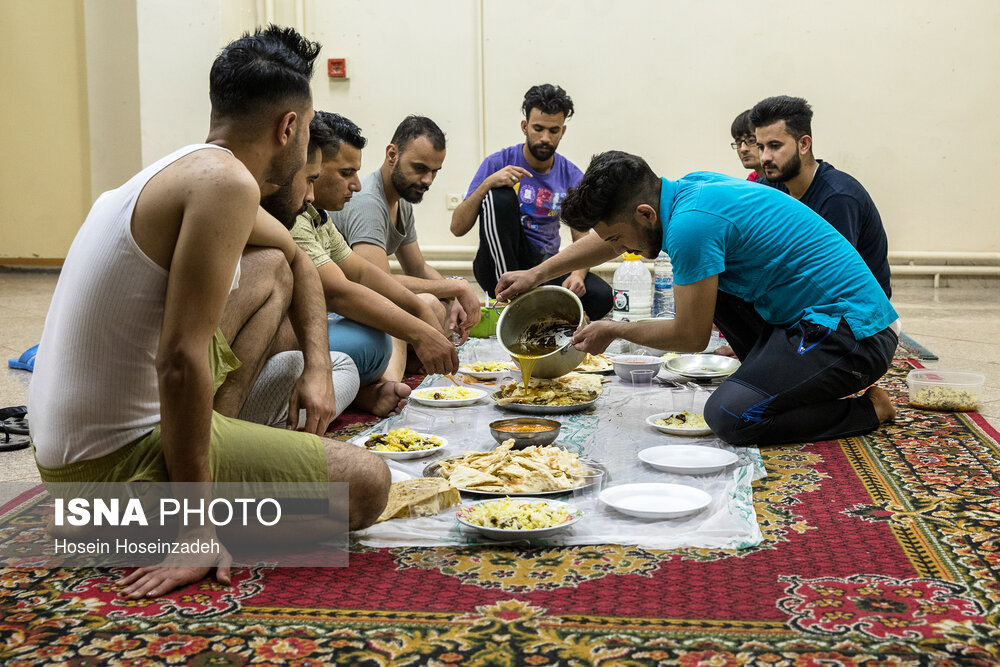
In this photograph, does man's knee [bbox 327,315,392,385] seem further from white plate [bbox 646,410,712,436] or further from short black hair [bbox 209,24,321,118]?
short black hair [bbox 209,24,321,118]

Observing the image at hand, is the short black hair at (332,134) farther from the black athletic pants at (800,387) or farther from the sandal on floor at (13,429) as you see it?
the black athletic pants at (800,387)

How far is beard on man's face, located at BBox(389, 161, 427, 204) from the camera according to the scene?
167 inches

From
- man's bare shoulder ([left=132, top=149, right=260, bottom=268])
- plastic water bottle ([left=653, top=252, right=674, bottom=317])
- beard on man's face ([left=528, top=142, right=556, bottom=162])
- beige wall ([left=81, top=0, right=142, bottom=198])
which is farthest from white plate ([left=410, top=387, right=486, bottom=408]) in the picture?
beige wall ([left=81, top=0, right=142, bottom=198])

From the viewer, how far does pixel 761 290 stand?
3.13 m

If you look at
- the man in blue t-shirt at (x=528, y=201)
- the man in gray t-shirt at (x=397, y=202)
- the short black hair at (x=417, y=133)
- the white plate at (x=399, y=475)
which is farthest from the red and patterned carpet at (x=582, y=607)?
the man in blue t-shirt at (x=528, y=201)

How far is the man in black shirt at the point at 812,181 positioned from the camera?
3.86 m

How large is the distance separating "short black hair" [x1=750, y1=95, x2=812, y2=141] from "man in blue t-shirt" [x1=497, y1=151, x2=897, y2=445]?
3.94 feet

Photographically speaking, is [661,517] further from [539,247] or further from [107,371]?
[539,247]

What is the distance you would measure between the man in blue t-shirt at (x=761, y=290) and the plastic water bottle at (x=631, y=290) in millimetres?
1961

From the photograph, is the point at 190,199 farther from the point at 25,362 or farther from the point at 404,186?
the point at 25,362

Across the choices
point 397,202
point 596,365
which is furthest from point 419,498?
point 397,202

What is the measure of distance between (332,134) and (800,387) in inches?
74.6

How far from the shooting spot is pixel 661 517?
2.26 meters

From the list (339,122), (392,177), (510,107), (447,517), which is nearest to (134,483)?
(447,517)
